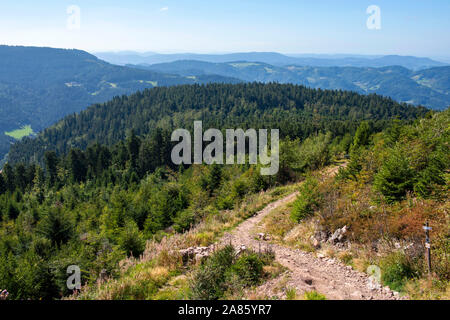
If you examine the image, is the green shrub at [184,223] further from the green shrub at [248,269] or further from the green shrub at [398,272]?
the green shrub at [398,272]

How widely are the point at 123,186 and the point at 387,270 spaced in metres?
72.7

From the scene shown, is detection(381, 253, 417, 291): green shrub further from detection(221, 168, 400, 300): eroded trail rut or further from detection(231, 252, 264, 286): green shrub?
detection(231, 252, 264, 286): green shrub

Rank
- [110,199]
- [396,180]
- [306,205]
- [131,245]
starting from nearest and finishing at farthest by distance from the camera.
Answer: [131,245]
[396,180]
[306,205]
[110,199]

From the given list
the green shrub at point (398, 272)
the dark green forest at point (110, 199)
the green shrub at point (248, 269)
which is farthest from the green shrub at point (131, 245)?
the green shrub at point (398, 272)

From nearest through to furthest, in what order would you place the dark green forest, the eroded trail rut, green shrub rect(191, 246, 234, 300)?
the eroded trail rut < green shrub rect(191, 246, 234, 300) < the dark green forest

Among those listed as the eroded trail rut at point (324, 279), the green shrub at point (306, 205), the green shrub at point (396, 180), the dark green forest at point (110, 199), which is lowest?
the dark green forest at point (110, 199)

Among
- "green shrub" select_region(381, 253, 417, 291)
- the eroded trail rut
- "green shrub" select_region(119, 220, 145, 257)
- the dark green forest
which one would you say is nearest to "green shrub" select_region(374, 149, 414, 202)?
the eroded trail rut

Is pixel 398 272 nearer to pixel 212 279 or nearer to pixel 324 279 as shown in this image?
pixel 324 279

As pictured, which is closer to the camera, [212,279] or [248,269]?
[212,279]

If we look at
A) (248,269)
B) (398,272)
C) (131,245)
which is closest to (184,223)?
(131,245)

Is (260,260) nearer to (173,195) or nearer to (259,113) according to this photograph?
(173,195)

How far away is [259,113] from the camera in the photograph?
19462 centimetres

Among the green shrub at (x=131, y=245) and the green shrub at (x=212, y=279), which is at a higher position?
the green shrub at (x=212, y=279)

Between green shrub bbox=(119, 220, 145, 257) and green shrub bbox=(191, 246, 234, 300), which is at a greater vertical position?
green shrub bbox=(191, 246, 234, 300)
